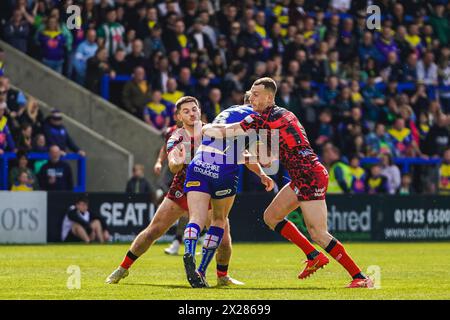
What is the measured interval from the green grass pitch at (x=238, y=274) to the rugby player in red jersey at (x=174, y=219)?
0.27 metres

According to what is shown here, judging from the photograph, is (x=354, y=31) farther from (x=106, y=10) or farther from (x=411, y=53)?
(x=106, y=10)

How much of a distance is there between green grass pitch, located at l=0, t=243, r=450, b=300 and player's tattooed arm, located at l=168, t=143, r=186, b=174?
139cm

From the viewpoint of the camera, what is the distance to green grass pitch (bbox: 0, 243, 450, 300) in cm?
1284

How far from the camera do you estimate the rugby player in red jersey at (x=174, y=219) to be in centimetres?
1424

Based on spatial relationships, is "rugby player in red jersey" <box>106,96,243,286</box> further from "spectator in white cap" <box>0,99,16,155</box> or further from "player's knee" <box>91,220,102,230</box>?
"player's knee" <box>91,220,102,230</box>

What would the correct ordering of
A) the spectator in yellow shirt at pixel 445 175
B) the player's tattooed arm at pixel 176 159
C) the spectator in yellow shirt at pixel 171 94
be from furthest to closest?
the spectator in yellow shirt at pixel 445 175 < the spectator in yellow shirt at pixel 171 94 < the player's tattooed arm at pixel 176 159

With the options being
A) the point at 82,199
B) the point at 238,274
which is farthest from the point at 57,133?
the point at 238,274

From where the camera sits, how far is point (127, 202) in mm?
24969

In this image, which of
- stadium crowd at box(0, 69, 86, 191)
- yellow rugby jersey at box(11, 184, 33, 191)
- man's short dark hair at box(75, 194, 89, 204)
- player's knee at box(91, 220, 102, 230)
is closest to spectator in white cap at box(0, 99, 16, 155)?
stadium crowd at box(0, 69, 86, 191)

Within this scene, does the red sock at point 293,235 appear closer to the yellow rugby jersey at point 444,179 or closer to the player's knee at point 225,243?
the player's knee at point 225,243

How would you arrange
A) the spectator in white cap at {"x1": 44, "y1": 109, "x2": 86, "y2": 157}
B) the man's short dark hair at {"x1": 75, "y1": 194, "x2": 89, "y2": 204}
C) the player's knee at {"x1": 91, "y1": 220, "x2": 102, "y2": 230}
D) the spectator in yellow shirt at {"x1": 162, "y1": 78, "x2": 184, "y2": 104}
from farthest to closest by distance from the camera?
the spectator in yellow shirt at {"x1": 162, "y1": 78, "x2": 184, "y2": 104}, the spectator in white cap at {"x1": 44, "y1": 109, "x2": 86, "y2": 157}, the player's knee at {"x1": 91, "y1": 220, "x2": 102, "y2": 230}, the man's short dark hair at {"x1": 75, "y1": 194, "x2": 89, "y2": 204}

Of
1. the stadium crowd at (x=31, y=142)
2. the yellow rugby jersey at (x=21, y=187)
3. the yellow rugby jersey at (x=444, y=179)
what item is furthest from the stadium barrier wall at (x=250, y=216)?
the yellow rugby jersey at (x=444, y=179)

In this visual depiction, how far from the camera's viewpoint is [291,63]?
28.8m
